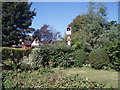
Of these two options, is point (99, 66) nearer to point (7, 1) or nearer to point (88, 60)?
point (88, 60)

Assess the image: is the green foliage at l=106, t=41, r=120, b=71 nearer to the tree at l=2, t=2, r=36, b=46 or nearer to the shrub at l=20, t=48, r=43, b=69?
the shrub at l=20, t=48, r=43, b=69

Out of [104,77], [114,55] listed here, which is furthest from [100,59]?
[104,77]

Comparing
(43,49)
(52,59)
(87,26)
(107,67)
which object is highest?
(87,26)

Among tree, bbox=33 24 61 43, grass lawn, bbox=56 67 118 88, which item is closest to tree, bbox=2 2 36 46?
tree, bbox=33 24 61 43

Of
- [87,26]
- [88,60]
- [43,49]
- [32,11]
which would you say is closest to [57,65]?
[43,49]

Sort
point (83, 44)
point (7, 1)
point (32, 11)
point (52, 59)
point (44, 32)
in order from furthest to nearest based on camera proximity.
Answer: point (44, 32), point (32, 11), point (7, 1), point (83, 44), point (52, 59)

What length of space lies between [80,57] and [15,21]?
16.7 metres

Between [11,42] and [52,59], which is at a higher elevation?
[11,42]

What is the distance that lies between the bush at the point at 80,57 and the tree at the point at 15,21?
49.9 feet

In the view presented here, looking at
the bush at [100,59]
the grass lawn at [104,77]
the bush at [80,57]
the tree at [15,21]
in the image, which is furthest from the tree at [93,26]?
the tree at [15,21]

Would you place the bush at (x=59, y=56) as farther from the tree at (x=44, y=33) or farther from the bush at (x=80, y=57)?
the tree at (x=44, y=33)

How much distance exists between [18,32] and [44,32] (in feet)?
19.7

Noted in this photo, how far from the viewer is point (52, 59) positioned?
755cm

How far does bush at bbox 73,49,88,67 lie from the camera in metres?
7.61
